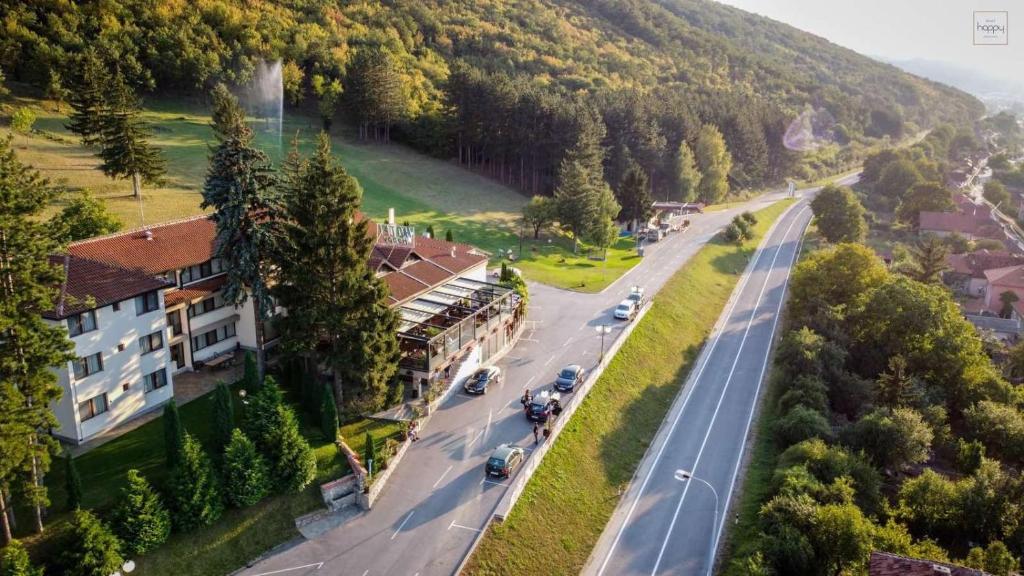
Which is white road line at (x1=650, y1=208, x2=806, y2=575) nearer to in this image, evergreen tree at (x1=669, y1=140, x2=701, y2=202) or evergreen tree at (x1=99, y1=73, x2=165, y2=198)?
evergreen tree at (x1=669, y1=140, x2=701, y2=202)

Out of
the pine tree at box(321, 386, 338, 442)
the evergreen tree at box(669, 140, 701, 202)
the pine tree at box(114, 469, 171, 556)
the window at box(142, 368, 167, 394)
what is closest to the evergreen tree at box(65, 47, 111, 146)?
the window at box(142, 368, 167, 394)

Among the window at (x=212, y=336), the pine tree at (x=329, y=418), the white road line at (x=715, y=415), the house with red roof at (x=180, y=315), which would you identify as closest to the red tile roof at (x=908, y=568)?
the white road line at (x=715, y=415)

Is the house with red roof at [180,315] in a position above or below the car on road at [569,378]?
above

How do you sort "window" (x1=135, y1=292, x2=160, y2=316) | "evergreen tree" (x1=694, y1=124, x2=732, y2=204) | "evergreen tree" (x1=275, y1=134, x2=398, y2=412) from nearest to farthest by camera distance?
"window" (x1=135, y1=292, x2=160, y2=316), "evergreen tree" (x1=275, y1=134, x2=398, y2=412), "evergreen tree" (x1=694, y1=124, x2=732, y2=204)

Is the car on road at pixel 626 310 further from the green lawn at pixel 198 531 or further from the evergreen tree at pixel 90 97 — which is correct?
the evergreen tree at pixel 90 97

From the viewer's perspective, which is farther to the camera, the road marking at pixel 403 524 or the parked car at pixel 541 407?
the parked car at pixel 541 407

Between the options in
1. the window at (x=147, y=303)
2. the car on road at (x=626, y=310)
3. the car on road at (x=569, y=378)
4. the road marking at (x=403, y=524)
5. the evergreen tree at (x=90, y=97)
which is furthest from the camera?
the evergreen tree at (x=90, y=97)

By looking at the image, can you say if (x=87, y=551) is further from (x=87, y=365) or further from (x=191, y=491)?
(x=87, y=365)
